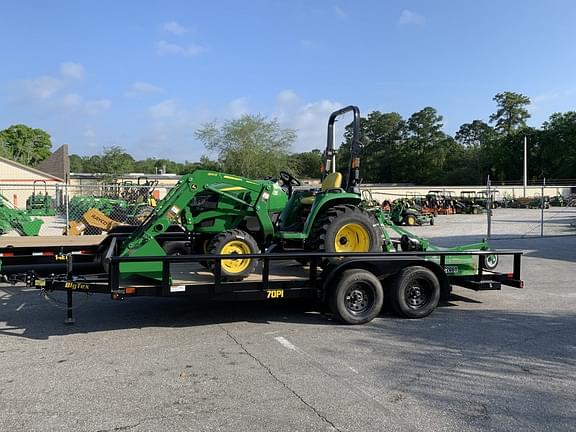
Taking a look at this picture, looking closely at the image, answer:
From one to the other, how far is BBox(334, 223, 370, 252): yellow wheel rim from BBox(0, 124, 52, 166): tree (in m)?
82.5

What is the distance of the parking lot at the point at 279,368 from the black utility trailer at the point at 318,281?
1.03ft

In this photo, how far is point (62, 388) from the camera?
4434 millimetres

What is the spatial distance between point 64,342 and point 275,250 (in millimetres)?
3072

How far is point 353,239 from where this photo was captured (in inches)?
289

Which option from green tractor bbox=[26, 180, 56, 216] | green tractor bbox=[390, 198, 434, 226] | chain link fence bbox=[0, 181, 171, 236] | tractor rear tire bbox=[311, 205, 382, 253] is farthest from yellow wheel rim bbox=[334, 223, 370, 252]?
green tractor bbox=[390, 198, 434, 226]

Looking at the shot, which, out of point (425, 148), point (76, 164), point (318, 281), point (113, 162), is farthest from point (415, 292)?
point (76, 164)

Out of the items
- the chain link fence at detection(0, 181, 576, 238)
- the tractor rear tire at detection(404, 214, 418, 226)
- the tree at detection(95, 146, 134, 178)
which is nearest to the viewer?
the chain link fence at detection(0, 181, 576, 238)

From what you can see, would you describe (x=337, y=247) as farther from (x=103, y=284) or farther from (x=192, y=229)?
(x=103, y=284)

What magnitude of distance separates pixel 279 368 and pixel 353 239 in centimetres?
281

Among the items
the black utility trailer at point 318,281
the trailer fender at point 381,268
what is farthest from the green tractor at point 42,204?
the trailer fender at point 381,268

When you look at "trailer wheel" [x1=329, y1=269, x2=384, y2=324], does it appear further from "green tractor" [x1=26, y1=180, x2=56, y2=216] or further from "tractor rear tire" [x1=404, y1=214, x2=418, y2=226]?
"tractor rear tire" [x1=404, y1=214, x2=418, y2=226]

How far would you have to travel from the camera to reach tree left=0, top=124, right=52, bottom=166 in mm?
81750

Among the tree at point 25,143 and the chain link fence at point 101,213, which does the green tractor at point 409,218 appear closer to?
the chain link fence at point 101,213

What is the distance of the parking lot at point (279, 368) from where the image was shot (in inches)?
153
